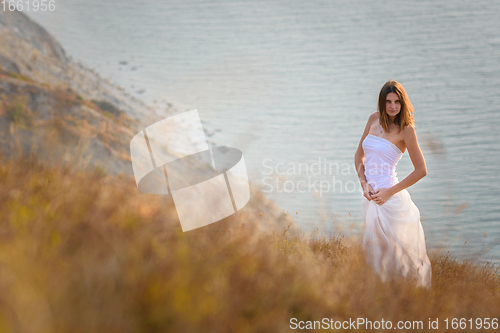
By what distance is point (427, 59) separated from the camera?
24.5 m

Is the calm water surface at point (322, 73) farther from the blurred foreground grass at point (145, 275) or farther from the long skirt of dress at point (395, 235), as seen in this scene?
the blurred foreground grass at point (145, 275)

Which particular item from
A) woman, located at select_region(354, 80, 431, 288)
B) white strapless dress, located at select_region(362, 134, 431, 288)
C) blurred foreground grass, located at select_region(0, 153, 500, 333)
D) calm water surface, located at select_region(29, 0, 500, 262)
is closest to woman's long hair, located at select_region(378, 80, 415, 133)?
woman, located at select_region(354, 80, 431, 288)

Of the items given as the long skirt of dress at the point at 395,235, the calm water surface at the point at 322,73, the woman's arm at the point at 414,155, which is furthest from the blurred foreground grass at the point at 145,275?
the calm water surface at the point at 322,73

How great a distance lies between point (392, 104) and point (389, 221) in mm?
1046

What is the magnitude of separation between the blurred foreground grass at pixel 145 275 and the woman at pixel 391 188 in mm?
638

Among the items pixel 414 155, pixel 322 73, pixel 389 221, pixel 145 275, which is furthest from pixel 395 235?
pixel 322 73

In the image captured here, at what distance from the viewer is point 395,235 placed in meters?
3.24

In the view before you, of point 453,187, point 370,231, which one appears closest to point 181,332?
point 370,231

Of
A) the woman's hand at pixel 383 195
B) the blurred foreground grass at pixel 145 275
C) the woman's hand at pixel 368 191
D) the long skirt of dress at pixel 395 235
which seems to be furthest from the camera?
the woman's hand at pixel 368 191

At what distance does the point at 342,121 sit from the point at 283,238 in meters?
16.3

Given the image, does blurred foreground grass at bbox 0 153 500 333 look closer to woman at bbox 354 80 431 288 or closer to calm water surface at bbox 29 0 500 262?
woman at bbox 354 80 431 288

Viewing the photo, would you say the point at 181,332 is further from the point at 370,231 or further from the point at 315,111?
the point at 315,111

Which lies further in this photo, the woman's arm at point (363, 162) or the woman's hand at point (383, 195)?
the woman's arm at point (363, 162)

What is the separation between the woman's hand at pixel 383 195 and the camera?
3236mm
